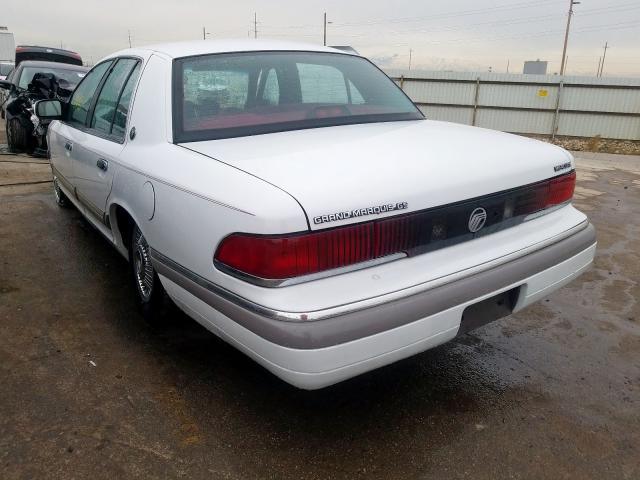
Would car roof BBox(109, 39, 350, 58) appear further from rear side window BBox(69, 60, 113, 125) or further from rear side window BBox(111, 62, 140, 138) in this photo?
rear side window BBox(69, 60, 113, 125)

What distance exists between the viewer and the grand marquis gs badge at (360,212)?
1745 mm

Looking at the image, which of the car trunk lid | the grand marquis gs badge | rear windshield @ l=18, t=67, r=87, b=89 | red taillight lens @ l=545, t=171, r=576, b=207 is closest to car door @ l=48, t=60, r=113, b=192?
the car trunk lid

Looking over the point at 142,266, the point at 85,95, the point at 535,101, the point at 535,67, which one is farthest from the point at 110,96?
the point at 535,67

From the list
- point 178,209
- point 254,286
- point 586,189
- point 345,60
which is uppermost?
point 345,60

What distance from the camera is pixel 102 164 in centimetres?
305

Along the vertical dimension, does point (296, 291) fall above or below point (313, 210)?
below

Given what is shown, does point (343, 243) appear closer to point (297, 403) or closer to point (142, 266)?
point (297, 403)

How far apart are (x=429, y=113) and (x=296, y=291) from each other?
687 inches

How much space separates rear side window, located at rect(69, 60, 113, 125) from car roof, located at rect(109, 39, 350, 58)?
0.46 metres

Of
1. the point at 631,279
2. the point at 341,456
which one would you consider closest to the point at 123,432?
the point at 341,456

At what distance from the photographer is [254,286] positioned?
182cm

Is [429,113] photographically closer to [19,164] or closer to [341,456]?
[19,164]

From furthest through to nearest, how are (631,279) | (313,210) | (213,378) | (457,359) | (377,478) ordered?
(631,279) < (457,359) < (213,378) < (377,478) < (313,210)

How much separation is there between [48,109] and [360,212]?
326cm
